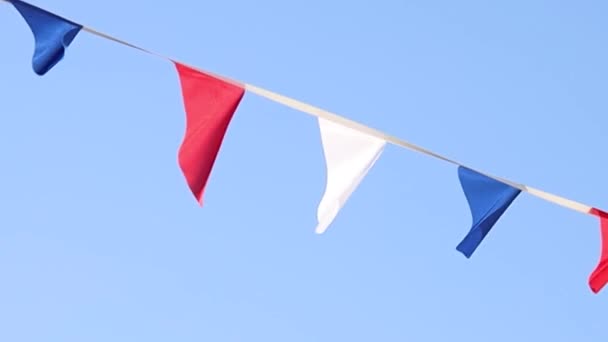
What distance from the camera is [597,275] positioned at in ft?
15.1

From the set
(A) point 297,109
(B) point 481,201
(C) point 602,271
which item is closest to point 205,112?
(A) point 297,109

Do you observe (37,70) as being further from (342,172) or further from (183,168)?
(342,172)

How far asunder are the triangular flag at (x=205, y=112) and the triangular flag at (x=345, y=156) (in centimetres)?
40

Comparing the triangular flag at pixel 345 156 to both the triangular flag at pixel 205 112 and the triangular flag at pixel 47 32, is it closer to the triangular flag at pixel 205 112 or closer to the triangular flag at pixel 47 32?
the triangular flag at pixel 205 112

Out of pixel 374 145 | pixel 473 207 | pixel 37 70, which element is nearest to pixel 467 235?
pixel 473 207

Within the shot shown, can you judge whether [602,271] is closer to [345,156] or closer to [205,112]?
[345,156]

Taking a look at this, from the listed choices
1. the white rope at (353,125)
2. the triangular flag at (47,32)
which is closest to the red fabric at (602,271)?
the white rope at (353,125)

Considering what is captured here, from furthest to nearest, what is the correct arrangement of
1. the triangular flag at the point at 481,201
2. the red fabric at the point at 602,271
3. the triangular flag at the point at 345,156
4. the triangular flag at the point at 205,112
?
the red fabric at the point at 602,271
the triangular flag at the point at 481,201
the triangular flag at the point at 345,156
the triangular flag at the point at 205,112

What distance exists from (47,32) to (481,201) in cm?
192

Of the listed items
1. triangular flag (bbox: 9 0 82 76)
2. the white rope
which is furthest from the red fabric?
triangular flag (bbox: 9 0 82 76)

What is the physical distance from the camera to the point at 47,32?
3.87 metres

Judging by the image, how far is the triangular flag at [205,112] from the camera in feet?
12.9

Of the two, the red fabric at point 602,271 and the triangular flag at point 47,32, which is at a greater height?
the red fabric at point 602,271

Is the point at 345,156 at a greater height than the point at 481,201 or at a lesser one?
lesser
